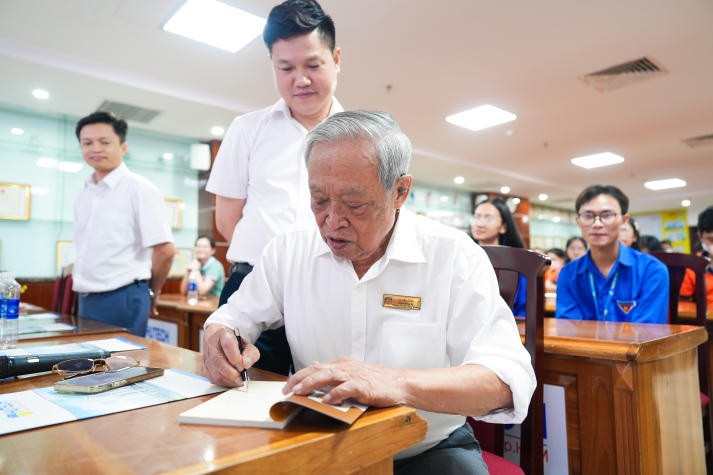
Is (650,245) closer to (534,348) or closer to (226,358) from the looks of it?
(534,348)

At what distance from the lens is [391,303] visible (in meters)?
1.05

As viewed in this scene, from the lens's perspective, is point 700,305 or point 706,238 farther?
point 706,238

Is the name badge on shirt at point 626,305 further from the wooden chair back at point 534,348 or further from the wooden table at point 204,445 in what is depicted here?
the wooden table at point 204,445

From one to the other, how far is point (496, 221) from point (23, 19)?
387 centimetres

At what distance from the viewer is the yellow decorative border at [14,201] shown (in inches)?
205

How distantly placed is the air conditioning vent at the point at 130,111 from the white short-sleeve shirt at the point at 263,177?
4.35 meters

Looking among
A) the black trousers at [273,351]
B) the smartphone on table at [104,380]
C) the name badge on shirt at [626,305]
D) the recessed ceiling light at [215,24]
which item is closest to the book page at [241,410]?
the smartphone on table at [104,380]

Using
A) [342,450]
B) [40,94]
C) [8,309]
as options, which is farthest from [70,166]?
[342,450]

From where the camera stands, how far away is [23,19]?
3.63 m

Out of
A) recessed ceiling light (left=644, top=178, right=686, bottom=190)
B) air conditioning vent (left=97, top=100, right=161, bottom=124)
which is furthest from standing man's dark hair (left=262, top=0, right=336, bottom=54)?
recessed ceiling light (left=644, top=178, right=686, bottom=190)

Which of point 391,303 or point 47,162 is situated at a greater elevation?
point 47,162

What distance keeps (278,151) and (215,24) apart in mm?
2733

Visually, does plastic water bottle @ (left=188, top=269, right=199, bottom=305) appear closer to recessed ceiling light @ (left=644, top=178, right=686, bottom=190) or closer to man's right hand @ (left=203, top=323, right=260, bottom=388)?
man's right hand @ (left=203, top=323, right=260, bottom=388)

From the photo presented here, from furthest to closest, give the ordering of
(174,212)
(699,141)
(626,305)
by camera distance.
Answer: (699,141) → (174,212) → (626,305)
